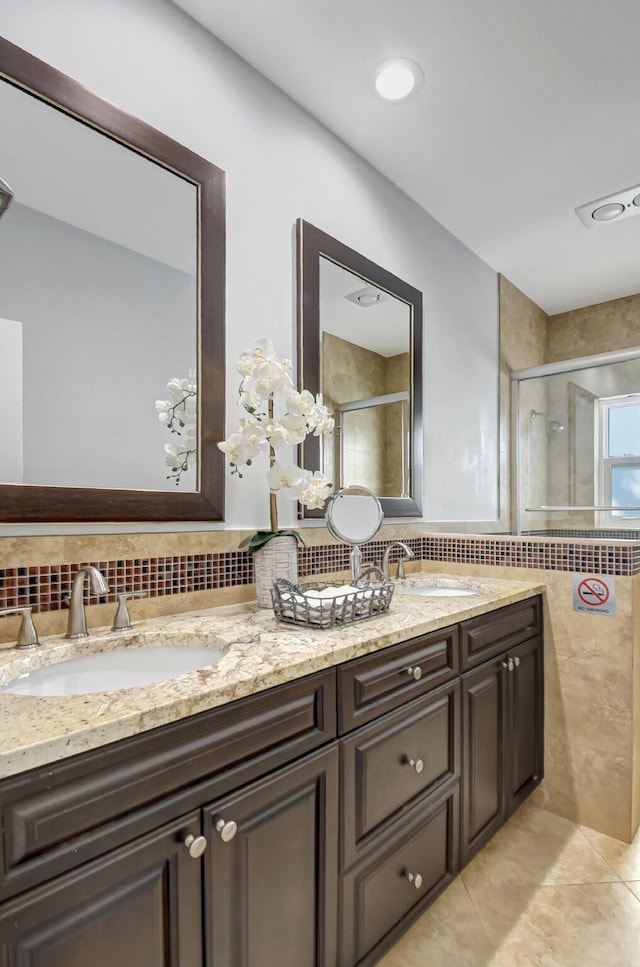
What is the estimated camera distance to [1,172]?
111cm

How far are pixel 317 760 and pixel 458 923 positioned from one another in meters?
0.83

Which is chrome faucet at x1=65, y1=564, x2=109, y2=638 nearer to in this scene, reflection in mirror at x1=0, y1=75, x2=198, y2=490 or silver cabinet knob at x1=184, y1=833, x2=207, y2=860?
reflection in mirror at x1=0, y1=75, x2=198, y2=490

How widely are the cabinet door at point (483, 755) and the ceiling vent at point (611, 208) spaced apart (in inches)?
83.1

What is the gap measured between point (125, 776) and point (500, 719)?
136 centimetres

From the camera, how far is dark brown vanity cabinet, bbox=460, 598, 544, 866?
5.02ft

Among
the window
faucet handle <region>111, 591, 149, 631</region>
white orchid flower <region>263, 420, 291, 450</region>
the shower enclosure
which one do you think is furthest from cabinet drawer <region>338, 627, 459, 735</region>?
the window

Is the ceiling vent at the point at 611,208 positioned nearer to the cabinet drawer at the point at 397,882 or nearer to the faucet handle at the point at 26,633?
the cabinet drawer at the point at 397,882

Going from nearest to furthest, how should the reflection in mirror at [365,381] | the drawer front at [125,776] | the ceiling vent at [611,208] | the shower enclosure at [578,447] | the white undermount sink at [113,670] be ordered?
the drawer front at [125,776]
the white undermount sink at [113,670]
the reflection in mirror at [365,381]
the ceiling vent at [611,208]
the shower enclosure at [578,447]

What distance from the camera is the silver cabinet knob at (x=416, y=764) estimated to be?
1.27 meters

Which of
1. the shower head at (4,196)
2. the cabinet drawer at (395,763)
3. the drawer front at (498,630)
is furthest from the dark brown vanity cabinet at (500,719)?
the shower head at (4,196)

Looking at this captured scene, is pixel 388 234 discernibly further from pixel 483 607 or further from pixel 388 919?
pixel 388 919

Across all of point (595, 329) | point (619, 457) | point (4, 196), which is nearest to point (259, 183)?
point (4, 196)

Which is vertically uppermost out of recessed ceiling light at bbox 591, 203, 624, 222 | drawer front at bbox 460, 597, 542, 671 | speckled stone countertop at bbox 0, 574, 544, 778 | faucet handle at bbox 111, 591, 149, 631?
recessed ceiling light at bbox 591, 203, 624, 222

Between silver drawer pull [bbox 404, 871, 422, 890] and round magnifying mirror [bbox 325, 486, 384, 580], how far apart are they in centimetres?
79
